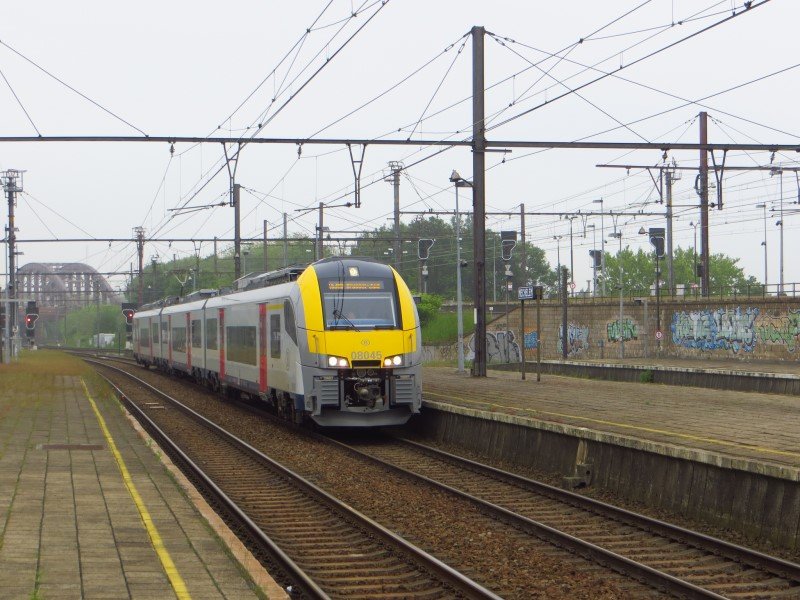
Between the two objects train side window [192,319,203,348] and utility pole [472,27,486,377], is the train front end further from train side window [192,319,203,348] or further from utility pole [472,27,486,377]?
train side window [192,319,203,348]

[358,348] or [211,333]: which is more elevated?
[211,333]

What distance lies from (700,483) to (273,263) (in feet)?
307

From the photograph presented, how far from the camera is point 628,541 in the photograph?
1030 cm

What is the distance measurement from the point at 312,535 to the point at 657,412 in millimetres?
8706

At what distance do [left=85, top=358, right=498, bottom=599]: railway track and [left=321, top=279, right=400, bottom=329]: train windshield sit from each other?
2760 millimetres

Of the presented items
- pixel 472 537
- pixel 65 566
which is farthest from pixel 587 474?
pixel 65 566

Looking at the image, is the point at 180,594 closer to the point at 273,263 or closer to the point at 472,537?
the point at 472,537

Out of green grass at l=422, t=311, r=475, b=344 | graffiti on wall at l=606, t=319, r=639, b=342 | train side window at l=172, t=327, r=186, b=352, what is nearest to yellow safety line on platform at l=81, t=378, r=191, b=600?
train side window at l=172, t=327, r=186, b=352

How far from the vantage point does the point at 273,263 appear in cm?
10369

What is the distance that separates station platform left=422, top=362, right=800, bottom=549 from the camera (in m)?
→ 10.8

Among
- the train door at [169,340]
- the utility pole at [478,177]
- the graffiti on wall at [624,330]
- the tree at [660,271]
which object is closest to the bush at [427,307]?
the graffiti on wall at [624,330]

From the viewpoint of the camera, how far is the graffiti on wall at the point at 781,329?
4584cm

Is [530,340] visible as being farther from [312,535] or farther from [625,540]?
[625,540]

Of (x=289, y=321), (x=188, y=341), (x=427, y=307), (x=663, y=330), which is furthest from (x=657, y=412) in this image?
(x=663, y=330)
